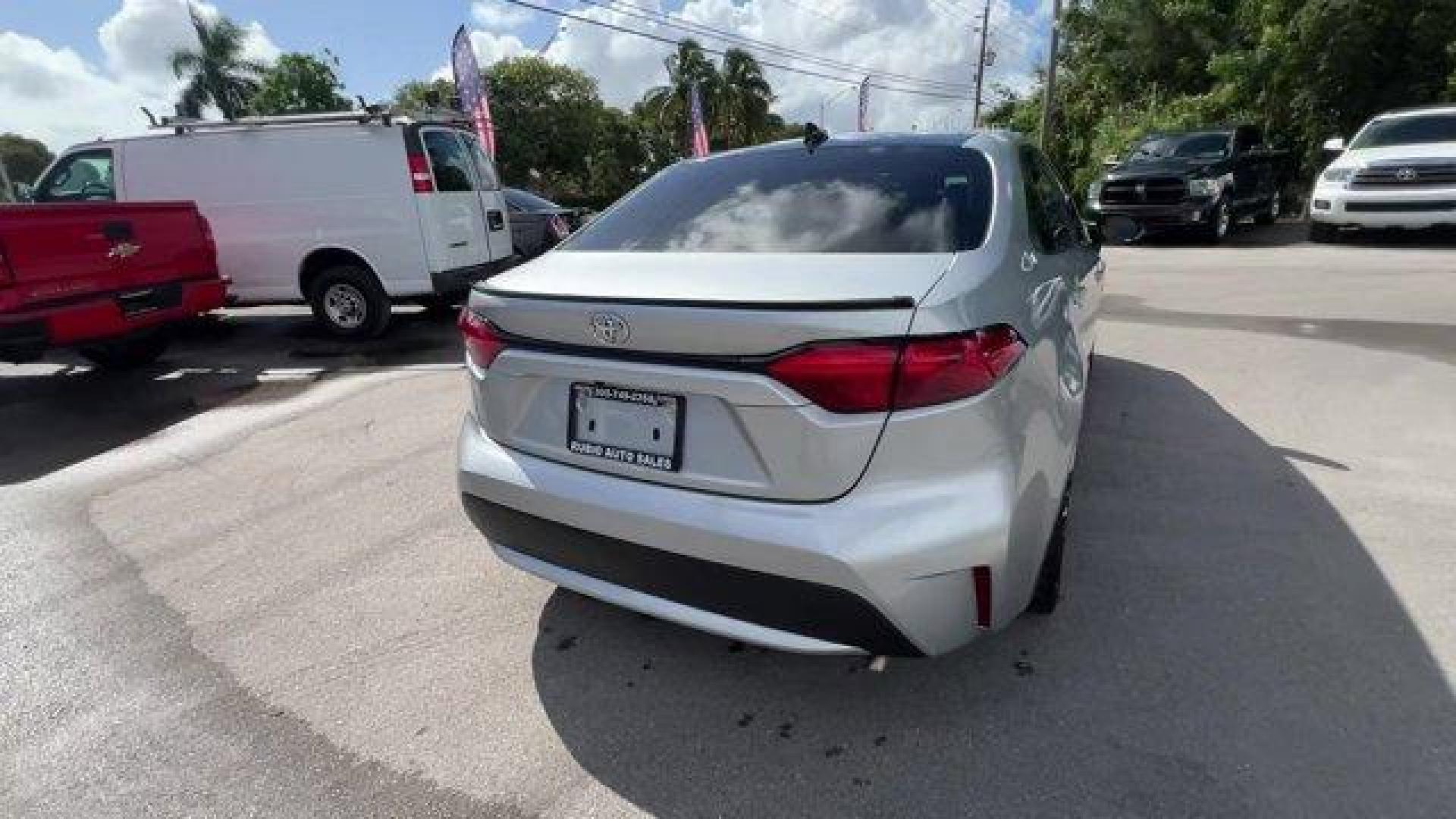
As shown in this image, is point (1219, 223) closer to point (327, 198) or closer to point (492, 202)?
point (492, 202)

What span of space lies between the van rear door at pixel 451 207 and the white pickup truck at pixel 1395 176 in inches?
451

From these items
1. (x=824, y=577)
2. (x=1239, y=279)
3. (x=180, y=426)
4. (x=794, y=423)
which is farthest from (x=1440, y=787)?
(x=1239, y=279)

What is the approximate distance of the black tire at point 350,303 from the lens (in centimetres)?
796

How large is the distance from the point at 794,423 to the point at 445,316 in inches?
325

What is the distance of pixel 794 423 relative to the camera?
6.36 ft

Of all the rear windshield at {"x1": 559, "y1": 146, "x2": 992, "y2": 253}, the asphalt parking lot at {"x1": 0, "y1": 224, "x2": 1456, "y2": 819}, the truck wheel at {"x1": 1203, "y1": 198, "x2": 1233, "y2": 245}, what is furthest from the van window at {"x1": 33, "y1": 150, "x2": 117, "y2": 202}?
the truck wheel at {"x1": 1203, "y1": 198, "x2": 1233, "y2": 245}

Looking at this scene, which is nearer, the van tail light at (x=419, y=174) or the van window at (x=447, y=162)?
the van tail light at (x=419, y=174)

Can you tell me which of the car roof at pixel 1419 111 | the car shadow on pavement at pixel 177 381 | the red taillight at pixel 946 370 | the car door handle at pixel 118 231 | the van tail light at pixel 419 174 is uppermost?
the car roof at pixel 1419 111

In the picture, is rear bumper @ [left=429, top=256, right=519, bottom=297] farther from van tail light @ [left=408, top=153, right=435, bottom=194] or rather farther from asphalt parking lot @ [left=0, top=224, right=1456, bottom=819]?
asphalt parking lot @ [left=0, top=224, right=1456, bottom=819]

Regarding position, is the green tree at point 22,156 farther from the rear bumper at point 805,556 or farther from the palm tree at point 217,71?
the rear bumper at point 805,556

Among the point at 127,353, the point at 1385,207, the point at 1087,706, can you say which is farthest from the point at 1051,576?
the point at 1385,207

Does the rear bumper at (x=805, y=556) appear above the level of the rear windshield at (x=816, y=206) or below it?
below

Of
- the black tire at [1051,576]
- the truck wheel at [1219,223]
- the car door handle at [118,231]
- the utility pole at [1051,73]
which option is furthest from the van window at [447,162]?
the utility pole at [1051,73]

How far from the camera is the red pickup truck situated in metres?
5.62
